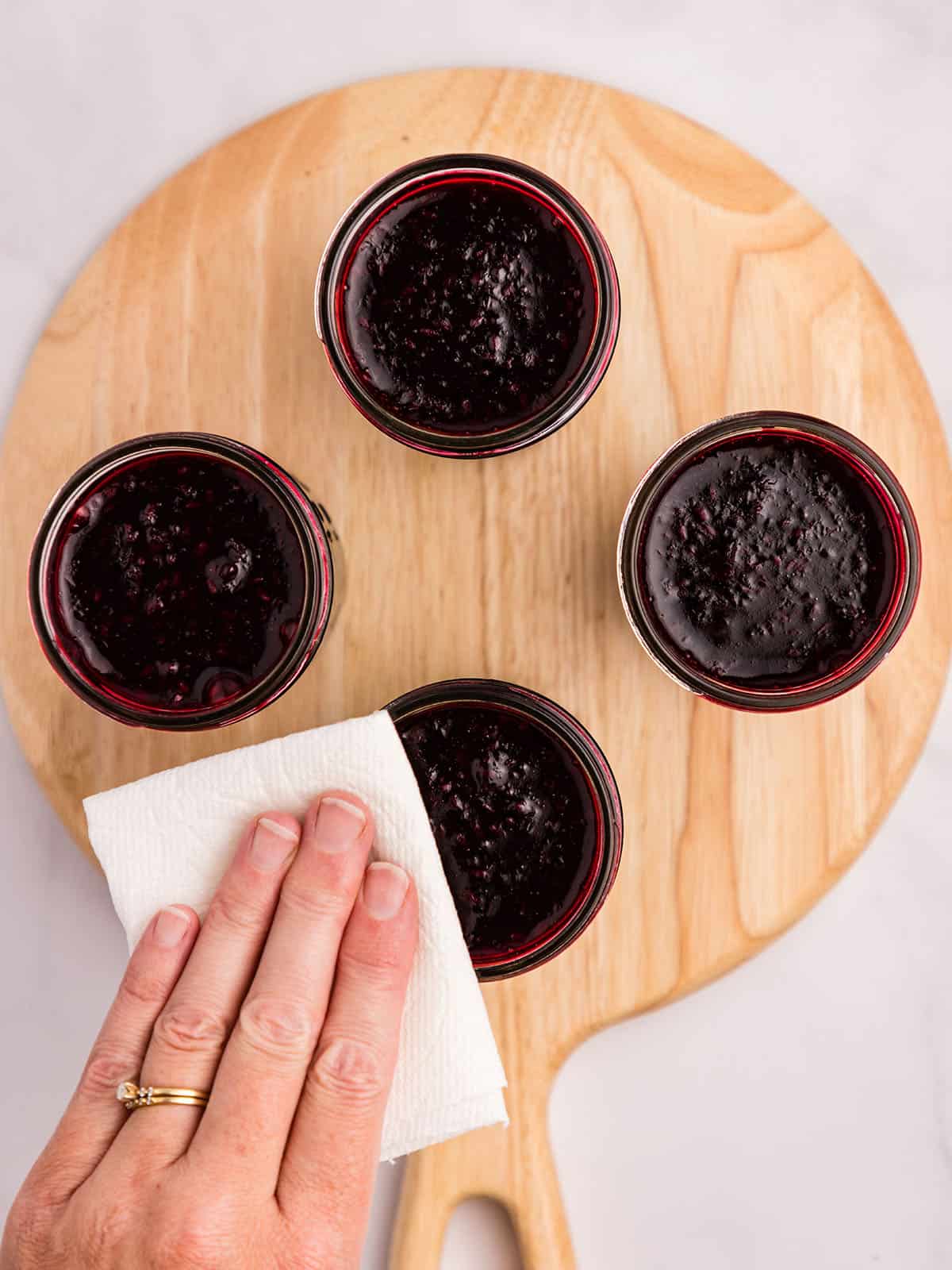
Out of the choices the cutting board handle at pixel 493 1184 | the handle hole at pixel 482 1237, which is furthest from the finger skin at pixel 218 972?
the handle hole at pixel 482 1237

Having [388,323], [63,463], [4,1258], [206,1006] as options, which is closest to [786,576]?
[388,323]

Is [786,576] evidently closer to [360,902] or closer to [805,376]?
[805,376]

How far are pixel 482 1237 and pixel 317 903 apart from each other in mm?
696

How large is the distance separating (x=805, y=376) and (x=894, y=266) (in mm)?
329

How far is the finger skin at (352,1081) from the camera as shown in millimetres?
1148

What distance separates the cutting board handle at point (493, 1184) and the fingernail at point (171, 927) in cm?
52

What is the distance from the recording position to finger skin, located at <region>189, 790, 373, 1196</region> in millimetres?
1138

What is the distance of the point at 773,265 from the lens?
1.50 m

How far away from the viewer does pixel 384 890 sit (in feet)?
3.99

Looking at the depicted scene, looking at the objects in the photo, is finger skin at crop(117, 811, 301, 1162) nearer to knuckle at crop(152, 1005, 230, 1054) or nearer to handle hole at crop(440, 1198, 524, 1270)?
knuckle at crop(152, 1005, 230, 1054)

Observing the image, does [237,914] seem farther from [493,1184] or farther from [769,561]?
[769,561]

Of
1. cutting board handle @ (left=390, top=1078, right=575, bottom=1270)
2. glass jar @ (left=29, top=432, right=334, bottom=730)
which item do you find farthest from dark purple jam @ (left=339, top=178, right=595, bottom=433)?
cutting board handle @ (left=390, top=1078, right=575, bottom=1270)

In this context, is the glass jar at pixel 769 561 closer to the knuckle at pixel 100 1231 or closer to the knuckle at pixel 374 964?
the knuckle at pixel 374 964

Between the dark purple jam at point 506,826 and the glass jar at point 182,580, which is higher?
the glass jar at point 182,580
